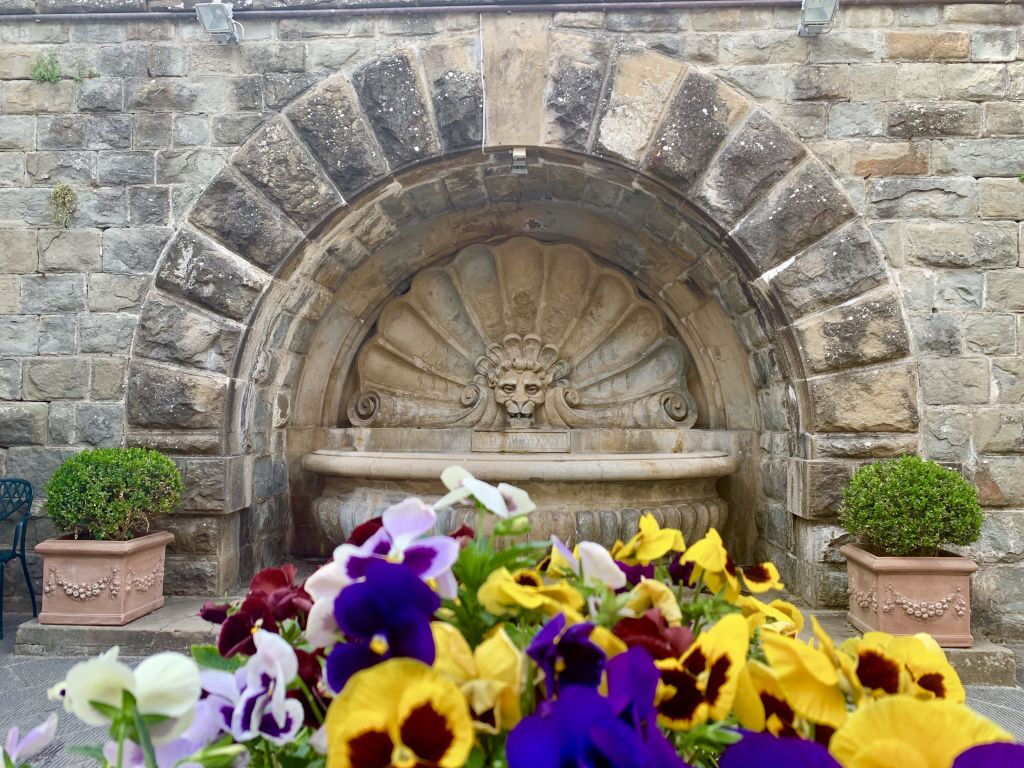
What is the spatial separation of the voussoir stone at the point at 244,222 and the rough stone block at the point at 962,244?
9.76 feet

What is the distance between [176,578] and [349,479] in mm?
1007

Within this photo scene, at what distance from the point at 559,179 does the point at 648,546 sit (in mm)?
3474

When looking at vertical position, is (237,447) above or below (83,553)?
above

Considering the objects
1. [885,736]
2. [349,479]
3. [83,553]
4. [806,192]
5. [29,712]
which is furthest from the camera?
[349,479]

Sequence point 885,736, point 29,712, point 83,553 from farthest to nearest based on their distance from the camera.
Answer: point 83,553 → point 29,712 → point 885,736

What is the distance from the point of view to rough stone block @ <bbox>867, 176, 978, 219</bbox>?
359 centimetres

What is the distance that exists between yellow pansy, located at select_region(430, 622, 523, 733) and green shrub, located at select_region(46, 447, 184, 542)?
3.27 metres

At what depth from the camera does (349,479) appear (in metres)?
4.26

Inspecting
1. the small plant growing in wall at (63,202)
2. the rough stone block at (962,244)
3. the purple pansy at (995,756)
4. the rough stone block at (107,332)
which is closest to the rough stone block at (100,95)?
the small plant growing in wall at (63,202)

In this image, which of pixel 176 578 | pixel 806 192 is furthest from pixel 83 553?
pixel 806 192

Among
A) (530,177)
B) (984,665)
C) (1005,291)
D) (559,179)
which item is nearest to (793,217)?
(1005,291)

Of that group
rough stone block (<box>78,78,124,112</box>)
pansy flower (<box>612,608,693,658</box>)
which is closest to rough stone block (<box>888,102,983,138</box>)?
pansy flower (<box>612,608,693,658</box>)

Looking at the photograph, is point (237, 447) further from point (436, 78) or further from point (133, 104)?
point (436, 78)

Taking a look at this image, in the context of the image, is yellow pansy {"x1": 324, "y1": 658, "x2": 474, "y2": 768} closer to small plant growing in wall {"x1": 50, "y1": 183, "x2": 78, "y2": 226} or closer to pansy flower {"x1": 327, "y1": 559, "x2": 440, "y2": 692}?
pansy flower {"x1": 327, "y1": 559, "x2": 440, "y2": 692}
